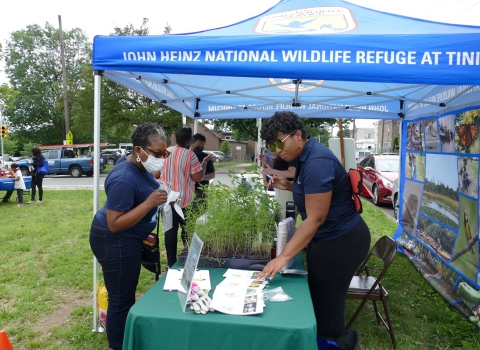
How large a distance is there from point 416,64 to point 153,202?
1922mm

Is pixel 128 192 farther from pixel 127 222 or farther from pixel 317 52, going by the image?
pixel 317 52

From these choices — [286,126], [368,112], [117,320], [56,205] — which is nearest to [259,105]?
[368,112]

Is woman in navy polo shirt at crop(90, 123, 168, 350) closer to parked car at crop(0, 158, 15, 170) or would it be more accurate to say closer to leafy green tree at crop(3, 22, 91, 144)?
parked car at crop(0, 158, 15, 170)

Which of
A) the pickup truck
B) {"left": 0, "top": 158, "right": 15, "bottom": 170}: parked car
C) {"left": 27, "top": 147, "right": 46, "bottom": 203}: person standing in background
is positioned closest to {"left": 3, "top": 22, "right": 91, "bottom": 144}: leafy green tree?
{"left": 0, "top": 158, "right": 15, "bottom": 170}: parked car

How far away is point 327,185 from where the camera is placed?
1.85 m

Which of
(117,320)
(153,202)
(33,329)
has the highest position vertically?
(153,202)

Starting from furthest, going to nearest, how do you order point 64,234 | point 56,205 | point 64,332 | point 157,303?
1. point 56,205
2. point 64,234
3. point 64,332
4. point 157,303

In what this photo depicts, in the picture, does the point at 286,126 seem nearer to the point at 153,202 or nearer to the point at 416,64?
the point at 153,202

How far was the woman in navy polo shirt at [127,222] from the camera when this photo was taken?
2035mm

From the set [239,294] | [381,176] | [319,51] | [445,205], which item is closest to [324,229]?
[239,294]

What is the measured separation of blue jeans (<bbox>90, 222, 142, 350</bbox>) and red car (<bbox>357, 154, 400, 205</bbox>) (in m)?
7.71

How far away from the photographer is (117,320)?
7.41ft

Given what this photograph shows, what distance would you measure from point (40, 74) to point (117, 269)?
42.5 metres

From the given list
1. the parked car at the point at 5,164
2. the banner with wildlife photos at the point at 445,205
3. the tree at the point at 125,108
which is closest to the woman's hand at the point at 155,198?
the banner with wildlife photos at the point at 445,205
